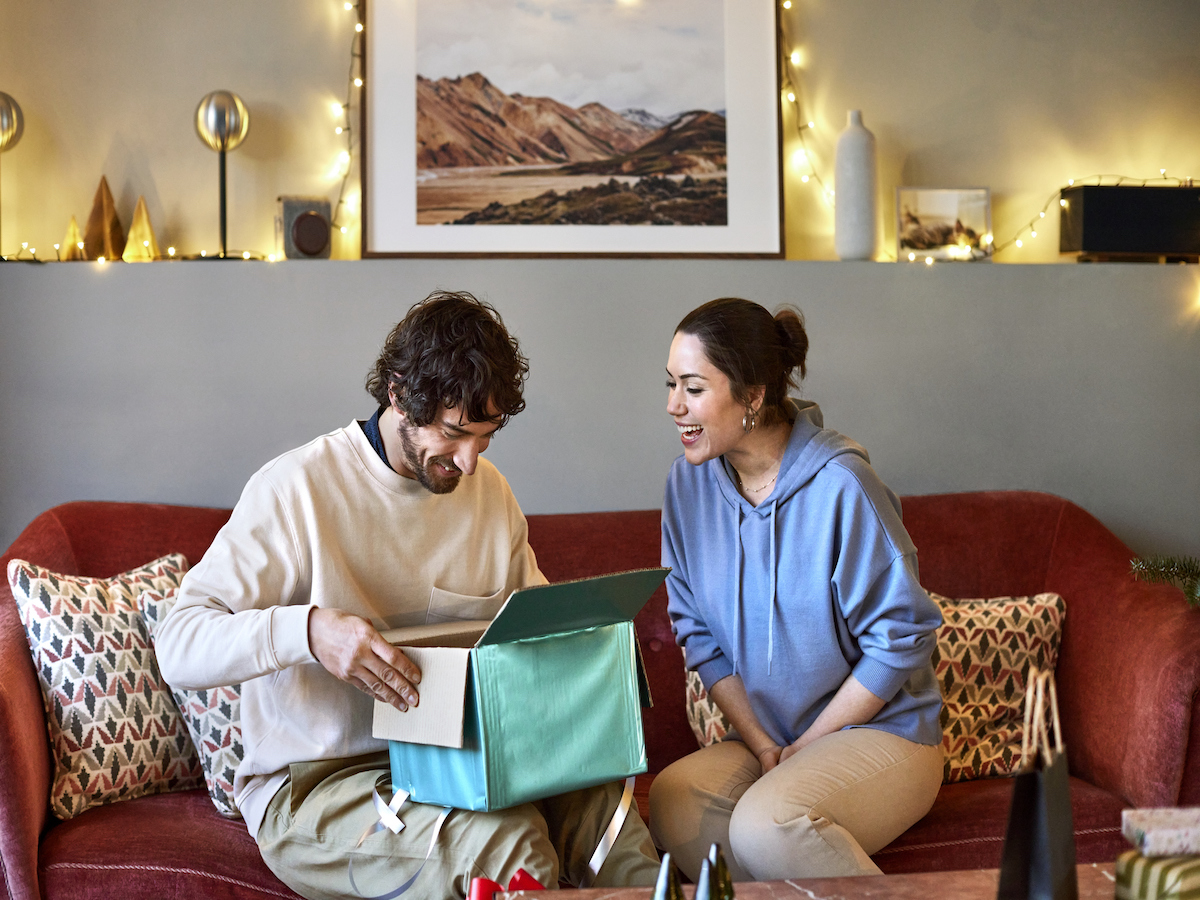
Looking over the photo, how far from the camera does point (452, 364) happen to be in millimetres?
1446

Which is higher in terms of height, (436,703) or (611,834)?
(436,703)

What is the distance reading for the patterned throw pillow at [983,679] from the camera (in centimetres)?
209

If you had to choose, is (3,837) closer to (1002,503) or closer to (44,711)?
(44,711)

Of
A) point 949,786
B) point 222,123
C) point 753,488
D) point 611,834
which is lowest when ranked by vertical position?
point 949,786

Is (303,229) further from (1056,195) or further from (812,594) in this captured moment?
(1056,195)

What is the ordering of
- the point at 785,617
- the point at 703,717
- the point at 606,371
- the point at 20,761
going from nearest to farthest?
the point at 20,761
the point at 785,617
the point at 703,717
the point at 606,371

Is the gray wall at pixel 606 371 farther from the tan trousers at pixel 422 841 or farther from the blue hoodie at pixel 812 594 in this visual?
the tan trousers at pixel 422 841

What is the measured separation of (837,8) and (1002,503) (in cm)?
140

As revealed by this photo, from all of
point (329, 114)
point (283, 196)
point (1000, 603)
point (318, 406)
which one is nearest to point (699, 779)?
point (1000, 603)

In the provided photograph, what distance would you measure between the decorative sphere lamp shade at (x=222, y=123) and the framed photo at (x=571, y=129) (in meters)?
0.30

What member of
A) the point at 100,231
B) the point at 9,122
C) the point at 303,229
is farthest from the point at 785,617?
the point at 9,122

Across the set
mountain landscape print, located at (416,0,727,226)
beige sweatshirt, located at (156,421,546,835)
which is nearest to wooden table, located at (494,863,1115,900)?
beige sweatshirt, located at (156,421,546,835)

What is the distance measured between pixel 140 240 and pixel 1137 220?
2573 mm

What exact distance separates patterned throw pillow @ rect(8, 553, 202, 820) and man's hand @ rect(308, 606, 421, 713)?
2.49 feet
